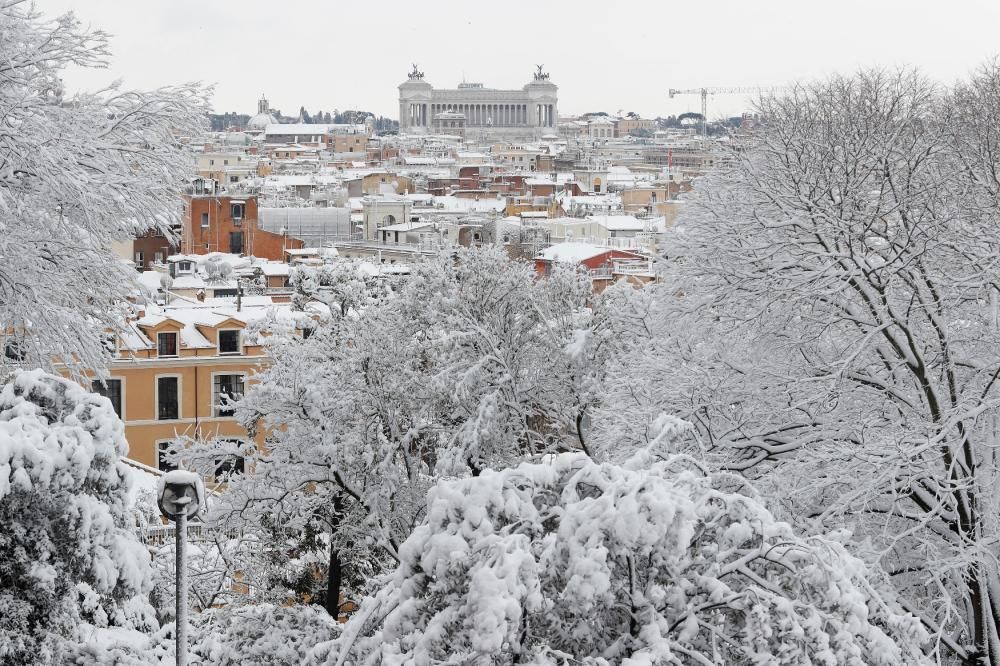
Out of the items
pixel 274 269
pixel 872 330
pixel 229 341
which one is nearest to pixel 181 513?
pixel 872 330

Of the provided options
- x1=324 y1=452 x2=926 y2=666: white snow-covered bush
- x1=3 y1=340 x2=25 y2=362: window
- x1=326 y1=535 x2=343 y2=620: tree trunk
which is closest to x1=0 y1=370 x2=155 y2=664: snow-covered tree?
x1=324 y1=452 x2=926 y2=666: white snow-covered bush

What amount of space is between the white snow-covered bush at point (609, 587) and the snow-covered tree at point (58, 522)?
1977 millimetres

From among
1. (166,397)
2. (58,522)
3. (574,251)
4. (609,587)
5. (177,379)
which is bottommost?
(166,397)

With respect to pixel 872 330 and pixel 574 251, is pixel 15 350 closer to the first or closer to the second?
pixel 872 330

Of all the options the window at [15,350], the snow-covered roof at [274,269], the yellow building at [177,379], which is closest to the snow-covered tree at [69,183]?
the window at [15,350]

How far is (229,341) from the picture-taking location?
94.5 feet

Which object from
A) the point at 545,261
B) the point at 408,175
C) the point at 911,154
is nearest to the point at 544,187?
the point at 408,175

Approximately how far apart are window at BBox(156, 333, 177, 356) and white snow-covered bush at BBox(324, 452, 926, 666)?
22307mm

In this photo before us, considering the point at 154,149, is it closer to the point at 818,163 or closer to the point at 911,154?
the point at 818,163

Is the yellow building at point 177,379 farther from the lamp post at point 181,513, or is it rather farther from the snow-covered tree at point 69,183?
the lamp post at point 181,513

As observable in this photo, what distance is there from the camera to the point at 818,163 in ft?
43.1

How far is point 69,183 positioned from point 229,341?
60.8 feet

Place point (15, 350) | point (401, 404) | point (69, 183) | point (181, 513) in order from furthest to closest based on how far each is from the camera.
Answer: point (401, 404) < point (15, 350) < point (69, 183) < point (181, 513)

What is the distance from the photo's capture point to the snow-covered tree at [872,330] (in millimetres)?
12117
